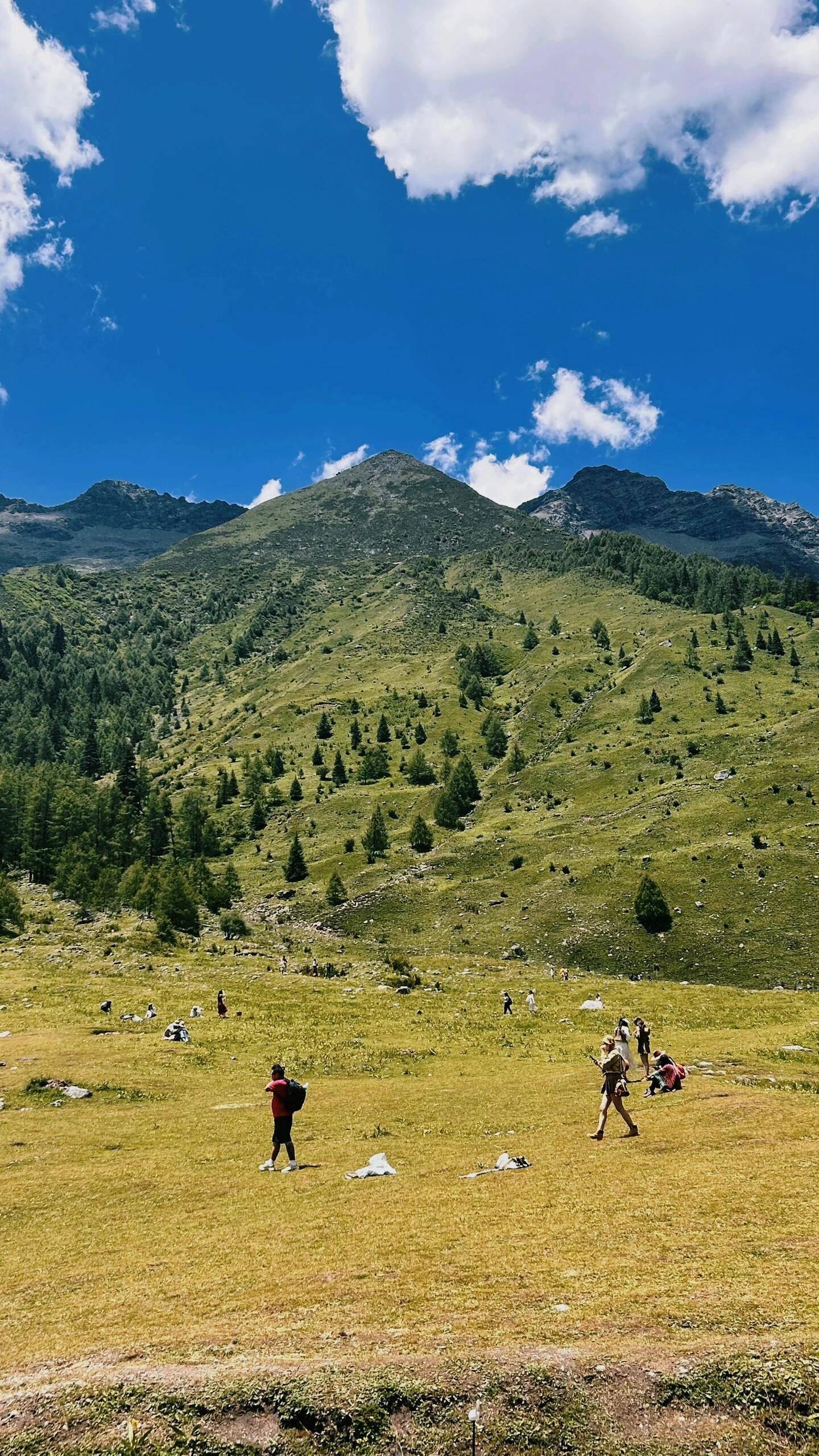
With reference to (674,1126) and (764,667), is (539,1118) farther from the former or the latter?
(764,667)

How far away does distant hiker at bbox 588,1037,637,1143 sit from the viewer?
18.9m

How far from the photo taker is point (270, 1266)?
12.4m

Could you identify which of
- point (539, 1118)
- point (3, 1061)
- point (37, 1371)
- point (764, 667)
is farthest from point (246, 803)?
point (37, 1371)

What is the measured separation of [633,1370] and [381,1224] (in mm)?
7354

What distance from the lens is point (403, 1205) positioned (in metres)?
15.2

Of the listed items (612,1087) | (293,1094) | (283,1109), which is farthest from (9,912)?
(612,1087)

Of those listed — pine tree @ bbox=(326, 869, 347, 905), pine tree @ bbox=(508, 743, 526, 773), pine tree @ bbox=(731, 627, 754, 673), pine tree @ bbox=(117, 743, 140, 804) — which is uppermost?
pine tree @ bbox=(731, 627, 754, 673)

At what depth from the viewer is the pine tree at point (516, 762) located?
569 feet

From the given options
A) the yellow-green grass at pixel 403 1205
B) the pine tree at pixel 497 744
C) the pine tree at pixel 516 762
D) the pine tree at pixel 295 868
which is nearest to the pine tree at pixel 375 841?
the pine tree at pixel 295 868

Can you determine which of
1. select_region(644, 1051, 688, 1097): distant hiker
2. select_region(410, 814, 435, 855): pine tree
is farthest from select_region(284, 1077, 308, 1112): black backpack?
select_region(410, 814, 435, 855): pine tree

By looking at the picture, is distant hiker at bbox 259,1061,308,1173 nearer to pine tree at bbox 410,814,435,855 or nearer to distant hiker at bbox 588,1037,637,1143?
distant hiker at bbox 588,1037,637,1143

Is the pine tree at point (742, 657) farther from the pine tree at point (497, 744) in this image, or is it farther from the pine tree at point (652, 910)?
the pine tree at point (652, 910)

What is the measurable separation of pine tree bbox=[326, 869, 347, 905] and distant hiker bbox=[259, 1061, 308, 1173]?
108 m

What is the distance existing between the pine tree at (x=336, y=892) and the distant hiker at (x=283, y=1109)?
108287 mm
